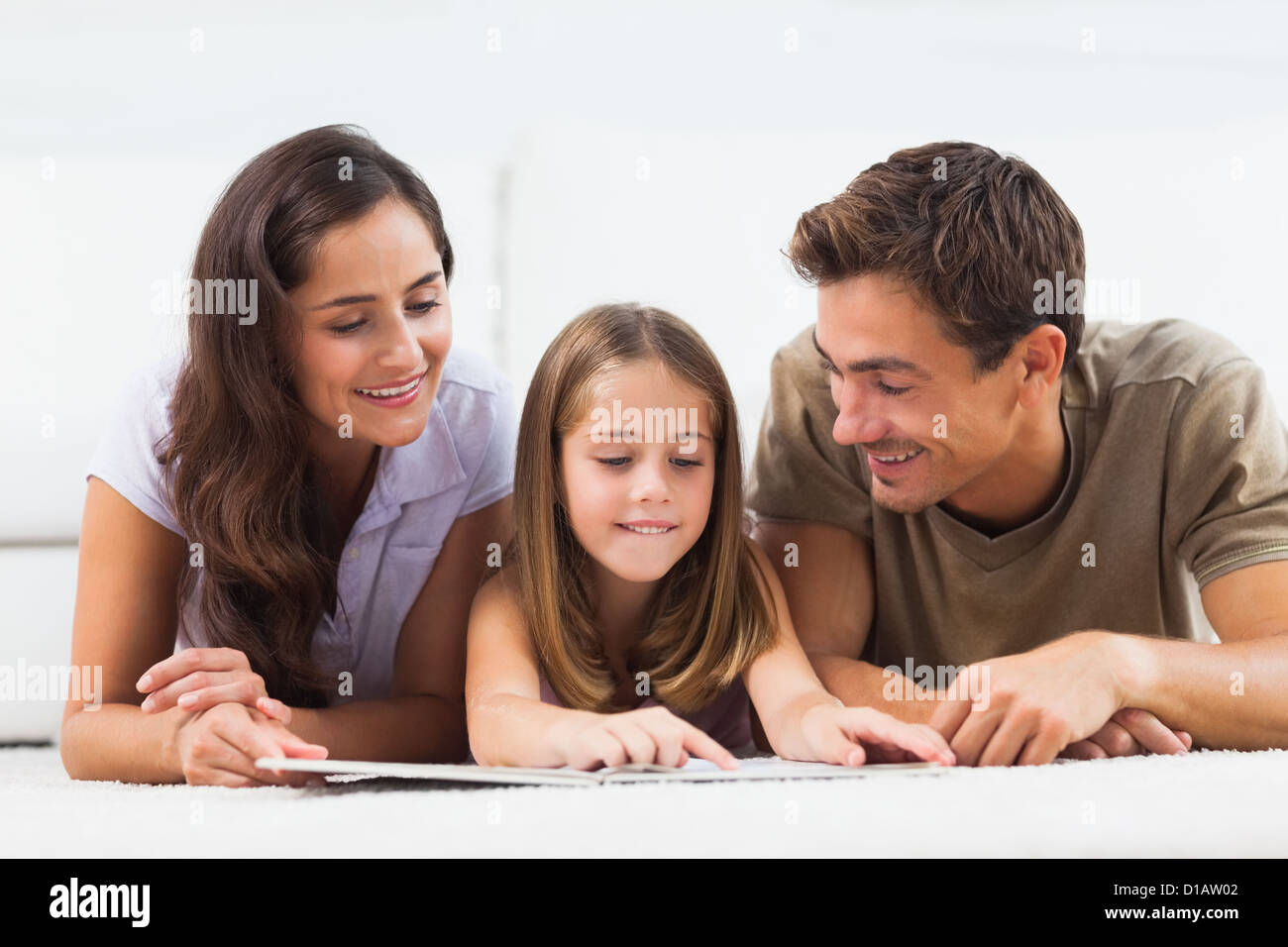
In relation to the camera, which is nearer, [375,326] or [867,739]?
[867,739]

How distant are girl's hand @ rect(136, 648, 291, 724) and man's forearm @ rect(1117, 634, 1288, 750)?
2.40 feet

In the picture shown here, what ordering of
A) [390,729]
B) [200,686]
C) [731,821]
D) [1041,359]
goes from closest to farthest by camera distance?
[731,821] < [200,686] < [390,729] < [1041,359]

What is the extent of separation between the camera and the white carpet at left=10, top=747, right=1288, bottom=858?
784 mm

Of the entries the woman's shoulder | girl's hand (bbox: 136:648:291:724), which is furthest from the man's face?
girl's hand (bbox: 136:648:291:724)

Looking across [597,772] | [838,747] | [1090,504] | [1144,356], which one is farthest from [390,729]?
[1144,356]

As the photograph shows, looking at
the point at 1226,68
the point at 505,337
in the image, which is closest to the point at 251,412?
the point at 505,337

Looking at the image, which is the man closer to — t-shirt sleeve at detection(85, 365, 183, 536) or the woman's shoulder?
the woman's shoulder

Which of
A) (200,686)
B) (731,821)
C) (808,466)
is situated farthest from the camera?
(808,466)

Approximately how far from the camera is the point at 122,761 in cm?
109

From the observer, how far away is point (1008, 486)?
1.35m

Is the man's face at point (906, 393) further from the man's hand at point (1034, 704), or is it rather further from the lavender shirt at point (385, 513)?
the lavender shirt at point (385, 513)

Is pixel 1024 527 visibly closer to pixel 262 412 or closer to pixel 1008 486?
pixel 1008 486

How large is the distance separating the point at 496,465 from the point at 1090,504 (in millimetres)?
643

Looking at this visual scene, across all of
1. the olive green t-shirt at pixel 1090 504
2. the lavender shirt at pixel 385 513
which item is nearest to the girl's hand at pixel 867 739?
the olive green t-shirt at pixel 1090 504
